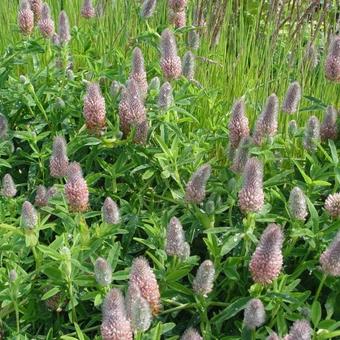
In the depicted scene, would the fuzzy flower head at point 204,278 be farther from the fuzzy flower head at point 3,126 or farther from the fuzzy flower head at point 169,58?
the fuzzy flower head at point 3,126

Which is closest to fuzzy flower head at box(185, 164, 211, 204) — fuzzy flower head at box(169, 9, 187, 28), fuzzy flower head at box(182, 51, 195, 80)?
fuzzy flower head at box(182, 51, 195, 80)

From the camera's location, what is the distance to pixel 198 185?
2197 mm

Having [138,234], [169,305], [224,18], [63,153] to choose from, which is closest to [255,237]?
[169,305]

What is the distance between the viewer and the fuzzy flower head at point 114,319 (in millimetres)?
1645

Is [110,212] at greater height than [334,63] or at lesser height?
lesser

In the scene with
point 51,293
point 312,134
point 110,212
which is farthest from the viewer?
point 312,134

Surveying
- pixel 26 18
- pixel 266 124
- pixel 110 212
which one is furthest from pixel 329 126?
pixel 26 18

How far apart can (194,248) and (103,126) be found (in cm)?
53

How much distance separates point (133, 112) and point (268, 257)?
0.84 metres

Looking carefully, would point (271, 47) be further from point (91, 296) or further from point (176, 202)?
point (91, 296)

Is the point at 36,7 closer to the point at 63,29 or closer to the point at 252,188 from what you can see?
the point at 63,29

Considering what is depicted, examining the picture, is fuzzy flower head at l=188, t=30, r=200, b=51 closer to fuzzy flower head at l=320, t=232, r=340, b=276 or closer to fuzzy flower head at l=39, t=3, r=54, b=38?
fuzzy flower head at l=39, t=3, r=54, b=38

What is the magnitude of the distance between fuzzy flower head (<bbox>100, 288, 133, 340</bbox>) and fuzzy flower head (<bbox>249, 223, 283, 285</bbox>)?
41cm

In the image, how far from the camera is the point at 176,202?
96.7 inches
